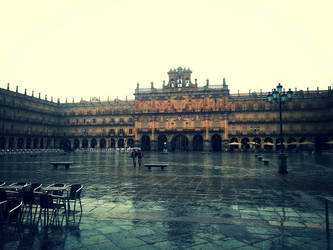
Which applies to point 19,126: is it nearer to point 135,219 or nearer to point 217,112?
point 217,112

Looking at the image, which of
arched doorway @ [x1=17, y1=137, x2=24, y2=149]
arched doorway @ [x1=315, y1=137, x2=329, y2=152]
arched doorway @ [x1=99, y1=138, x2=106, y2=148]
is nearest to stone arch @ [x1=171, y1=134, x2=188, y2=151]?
arched doorway @ [x1=99, y1=138, x2=106, y2=148]

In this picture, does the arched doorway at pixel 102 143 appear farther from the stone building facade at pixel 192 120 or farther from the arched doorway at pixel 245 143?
the arched doorway at pixel 245 143

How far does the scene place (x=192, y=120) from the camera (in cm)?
5338

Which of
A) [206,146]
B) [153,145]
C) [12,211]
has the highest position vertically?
[153,145]

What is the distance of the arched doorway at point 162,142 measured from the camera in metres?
55.1

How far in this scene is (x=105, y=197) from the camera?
7.75 meters

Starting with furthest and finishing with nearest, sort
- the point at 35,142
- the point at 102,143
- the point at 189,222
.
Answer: the point at 102,143
the point at 35,142
the point at 189,222

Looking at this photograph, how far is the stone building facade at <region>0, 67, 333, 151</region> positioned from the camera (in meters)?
49.5

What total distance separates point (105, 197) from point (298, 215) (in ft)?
17.3

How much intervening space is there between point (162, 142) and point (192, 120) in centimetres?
878

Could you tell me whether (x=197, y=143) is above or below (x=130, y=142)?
below

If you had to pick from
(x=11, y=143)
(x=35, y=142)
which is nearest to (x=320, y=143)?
(x=35, y=142)

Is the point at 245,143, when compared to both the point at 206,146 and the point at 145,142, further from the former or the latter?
the point at 145,142

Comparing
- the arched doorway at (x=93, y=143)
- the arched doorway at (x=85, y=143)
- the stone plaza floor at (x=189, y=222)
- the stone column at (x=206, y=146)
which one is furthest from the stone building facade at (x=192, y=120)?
the stone plaza floor at (x=189, y=222)
